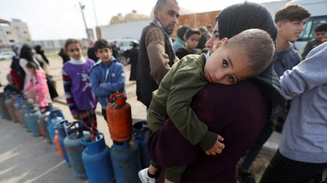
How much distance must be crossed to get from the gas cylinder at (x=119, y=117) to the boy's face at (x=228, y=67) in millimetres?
997

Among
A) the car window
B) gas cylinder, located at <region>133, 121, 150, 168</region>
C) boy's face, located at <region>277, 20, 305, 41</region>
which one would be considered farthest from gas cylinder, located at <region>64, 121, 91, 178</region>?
the car window

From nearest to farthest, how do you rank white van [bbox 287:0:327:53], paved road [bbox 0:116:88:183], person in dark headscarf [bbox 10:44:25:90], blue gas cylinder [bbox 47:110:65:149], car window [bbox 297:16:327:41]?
paved road [bbox 0:116:88:183] < blue gas cylinder [bbox 47:110:65:149] < person in dark headscarf [bbox 10:44:25:90] < white van [bbox 287:0:327:53] < car window [bbox 297:16:327:41]

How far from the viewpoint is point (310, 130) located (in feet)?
3.80

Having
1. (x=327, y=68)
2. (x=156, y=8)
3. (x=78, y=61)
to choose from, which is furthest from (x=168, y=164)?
(x=78, y=61)

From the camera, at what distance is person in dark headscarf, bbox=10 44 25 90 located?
12.7 ft

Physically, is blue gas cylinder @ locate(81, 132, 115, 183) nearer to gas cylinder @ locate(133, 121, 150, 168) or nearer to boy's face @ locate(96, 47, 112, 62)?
gas cylinder @ locate(133, 121, 150, 168)

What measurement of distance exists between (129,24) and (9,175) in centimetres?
2634

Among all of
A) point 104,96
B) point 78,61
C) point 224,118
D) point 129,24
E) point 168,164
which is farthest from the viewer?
point 129,24

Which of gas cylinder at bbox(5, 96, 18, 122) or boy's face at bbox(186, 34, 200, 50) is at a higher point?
boy's face at bbox(186, 34, 200, 50)

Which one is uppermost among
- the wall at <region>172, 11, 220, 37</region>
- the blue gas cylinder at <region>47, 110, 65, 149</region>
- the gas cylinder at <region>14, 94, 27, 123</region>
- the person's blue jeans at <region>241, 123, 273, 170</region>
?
the wall at <region>172, 11, 220, 37</region>

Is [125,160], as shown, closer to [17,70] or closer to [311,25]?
[17,70]

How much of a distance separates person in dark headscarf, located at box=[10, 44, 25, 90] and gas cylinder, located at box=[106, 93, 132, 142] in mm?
3877

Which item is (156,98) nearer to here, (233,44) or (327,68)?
(233,44)

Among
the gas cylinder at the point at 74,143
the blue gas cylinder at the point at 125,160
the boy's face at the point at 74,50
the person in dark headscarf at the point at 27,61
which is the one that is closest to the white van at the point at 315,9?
the boy's face at the point at 74,50
